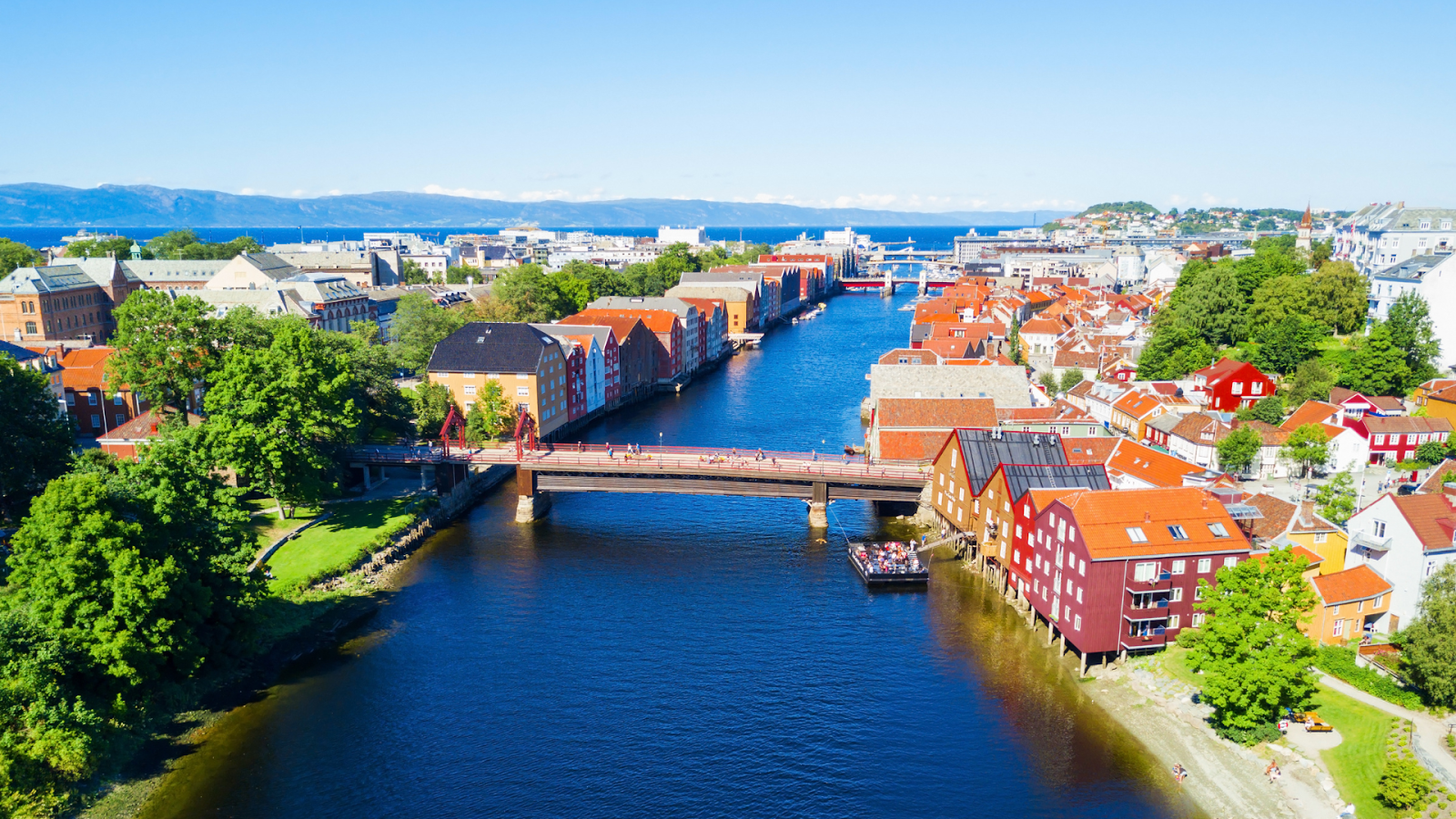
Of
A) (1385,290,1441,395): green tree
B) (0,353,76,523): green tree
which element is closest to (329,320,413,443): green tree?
(0,353,76,523): green tree

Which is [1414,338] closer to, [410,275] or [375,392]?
[375,392]

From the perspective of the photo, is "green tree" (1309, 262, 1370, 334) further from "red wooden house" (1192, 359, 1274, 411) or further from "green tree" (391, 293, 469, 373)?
"green tree" (391, 293, 469, 373)

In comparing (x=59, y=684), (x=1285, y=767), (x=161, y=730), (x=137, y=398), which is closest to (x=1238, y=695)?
(x=1285, y=767)

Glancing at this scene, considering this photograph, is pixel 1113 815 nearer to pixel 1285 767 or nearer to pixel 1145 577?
pixel 1285 767

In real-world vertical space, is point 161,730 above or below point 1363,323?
below

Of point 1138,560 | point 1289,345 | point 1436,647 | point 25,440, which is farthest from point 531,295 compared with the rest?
point 1436,647
